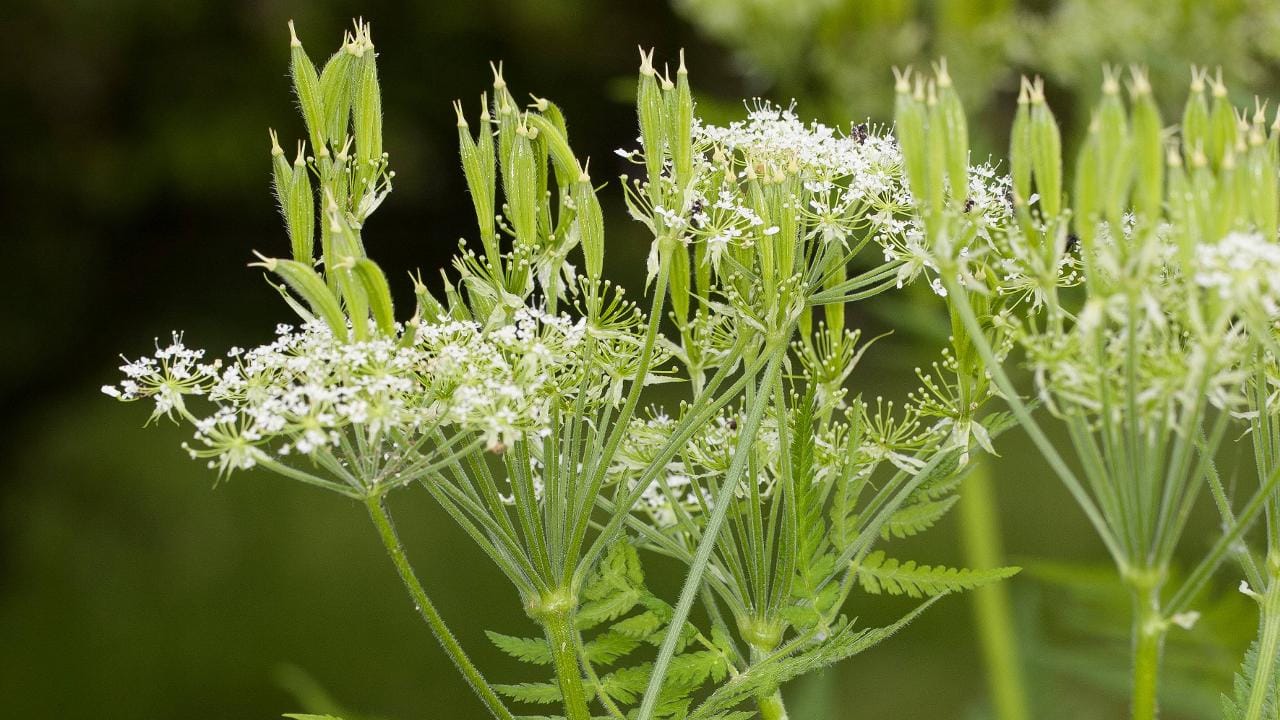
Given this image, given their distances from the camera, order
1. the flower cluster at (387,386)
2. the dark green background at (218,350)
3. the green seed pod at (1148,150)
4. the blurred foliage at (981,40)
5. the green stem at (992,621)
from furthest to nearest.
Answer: the dark green background at (218,350)
the blurred foliage at (981,40)
the green stem at (992,621)
the flower cluster at (387,386)
the green seed pod at (1148,150)

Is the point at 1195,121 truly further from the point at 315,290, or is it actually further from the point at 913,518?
the point at 315,290

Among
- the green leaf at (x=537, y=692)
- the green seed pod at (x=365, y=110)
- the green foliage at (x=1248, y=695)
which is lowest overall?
the green foliage at (x=1248, y=695)

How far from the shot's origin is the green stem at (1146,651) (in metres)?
0.66

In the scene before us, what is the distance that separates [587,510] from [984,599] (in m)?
1.66

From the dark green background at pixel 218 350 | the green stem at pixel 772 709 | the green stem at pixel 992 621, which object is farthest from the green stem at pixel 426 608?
the dark green background at pixel 218 350

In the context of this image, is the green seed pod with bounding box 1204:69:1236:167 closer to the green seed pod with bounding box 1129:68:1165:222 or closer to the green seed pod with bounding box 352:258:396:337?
the green seed pod with bounding box 1129:68:1165:222

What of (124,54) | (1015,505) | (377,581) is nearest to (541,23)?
(124,54)

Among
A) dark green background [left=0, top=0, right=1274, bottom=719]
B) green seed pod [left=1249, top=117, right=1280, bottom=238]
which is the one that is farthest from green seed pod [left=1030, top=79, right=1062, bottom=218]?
dark green background [left=0, top=0, right=1274, bottom=719]

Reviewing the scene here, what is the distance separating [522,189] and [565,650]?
34 cm

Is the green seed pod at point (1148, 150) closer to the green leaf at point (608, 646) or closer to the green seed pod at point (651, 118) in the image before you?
the green seed pod at point (651, 118)

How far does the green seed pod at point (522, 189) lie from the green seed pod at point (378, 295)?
122mm

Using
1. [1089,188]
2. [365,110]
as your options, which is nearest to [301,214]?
[365,110]

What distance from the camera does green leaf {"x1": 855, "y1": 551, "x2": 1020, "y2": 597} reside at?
2.77ft

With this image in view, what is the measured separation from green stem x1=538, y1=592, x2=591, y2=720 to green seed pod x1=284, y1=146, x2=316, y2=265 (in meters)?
0.31
